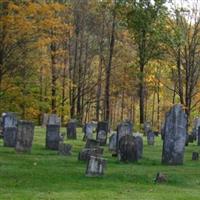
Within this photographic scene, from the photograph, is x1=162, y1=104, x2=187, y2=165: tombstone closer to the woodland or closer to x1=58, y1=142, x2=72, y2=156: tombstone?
x1=58, y1=142, x2=72, y2=156: tombstone

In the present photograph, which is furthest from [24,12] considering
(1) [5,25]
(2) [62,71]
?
(2) [62,71]

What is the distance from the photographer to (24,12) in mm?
28641

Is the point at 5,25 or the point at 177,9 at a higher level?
the point at 177,9

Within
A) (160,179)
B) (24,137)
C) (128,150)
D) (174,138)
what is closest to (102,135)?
(24,137)

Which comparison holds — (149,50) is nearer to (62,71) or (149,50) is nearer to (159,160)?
(62,71)

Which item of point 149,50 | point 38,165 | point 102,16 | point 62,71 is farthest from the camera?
point 62,71

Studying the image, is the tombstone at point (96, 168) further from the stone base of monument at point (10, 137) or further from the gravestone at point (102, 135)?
the gravestone at point (102, 135)

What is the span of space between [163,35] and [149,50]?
7.23m

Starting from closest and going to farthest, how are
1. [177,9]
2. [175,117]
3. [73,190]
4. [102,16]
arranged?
[73,190] < [175,117] < [177,9] < [102,16]

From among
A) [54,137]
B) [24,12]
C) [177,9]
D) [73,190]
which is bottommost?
[73,190]

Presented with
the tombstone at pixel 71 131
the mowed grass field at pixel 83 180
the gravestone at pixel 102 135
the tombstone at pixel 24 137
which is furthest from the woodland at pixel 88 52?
the mowed grass field at pixel 83 180

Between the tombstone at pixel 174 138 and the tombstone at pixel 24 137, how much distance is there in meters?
4.49

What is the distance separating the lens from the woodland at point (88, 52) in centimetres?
2972

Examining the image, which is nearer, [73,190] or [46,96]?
[73,190]
